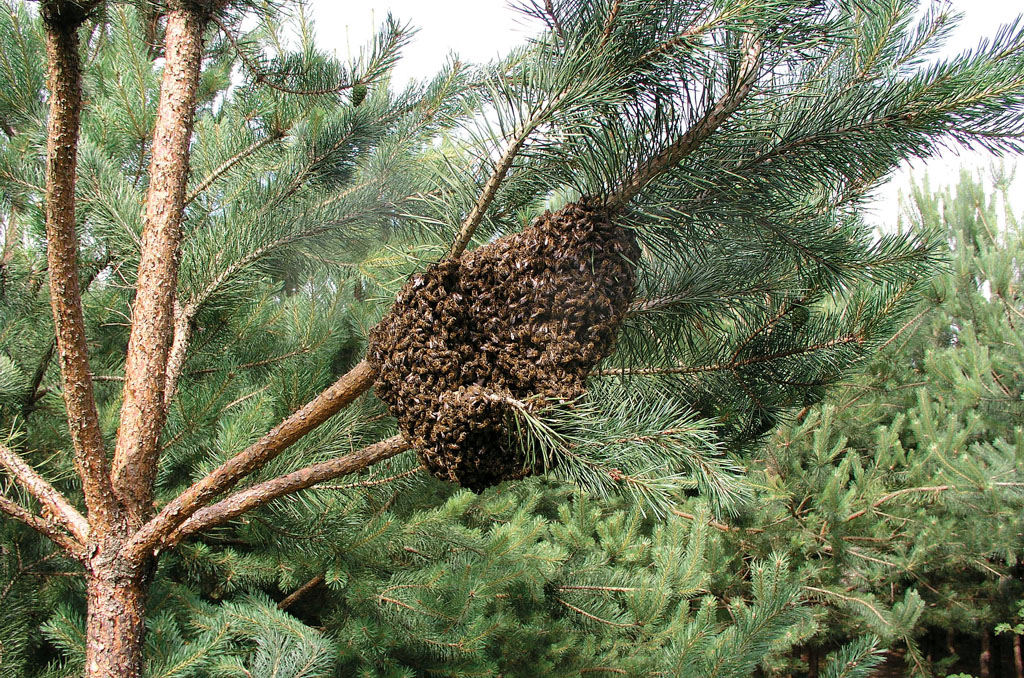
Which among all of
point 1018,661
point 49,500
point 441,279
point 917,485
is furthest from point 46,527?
point 1018,661

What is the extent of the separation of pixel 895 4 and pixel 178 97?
3.60ft

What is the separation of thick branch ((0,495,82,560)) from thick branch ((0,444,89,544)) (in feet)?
0.04

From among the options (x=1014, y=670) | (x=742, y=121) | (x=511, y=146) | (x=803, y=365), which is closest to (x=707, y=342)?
(x=803, y=365)

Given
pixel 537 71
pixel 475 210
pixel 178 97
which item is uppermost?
pixel 178 97

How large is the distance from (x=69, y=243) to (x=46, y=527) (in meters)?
0.44

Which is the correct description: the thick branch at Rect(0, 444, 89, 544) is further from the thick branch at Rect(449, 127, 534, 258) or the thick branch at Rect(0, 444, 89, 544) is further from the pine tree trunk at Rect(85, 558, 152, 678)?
the thick branch at Rect(449, 127, 534, 258)

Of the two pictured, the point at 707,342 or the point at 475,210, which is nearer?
the point at 475,210

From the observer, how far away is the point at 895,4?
84cm

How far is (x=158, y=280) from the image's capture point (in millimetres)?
1135

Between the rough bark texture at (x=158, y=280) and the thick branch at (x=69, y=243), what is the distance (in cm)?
5

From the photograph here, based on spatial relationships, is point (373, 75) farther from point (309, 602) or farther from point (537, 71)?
point (309, 602)

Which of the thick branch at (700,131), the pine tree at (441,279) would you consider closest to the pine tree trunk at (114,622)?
the pine tree at (441,279)

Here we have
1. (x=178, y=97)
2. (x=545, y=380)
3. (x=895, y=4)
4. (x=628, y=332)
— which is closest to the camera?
(x=545, y=380)

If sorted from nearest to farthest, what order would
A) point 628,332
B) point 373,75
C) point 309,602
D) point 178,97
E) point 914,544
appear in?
point 628,332 → point 178,97 → point 373,75 → point 309,602 → point 914,544
